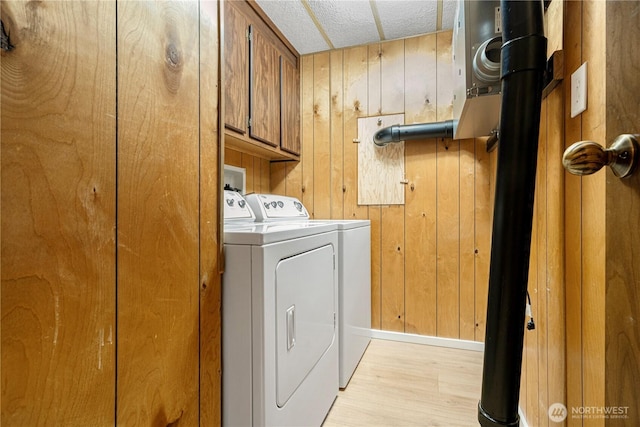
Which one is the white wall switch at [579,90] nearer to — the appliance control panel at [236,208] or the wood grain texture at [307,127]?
the appliance control panel at [236,208]

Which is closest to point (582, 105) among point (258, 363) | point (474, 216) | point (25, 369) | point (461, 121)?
point (461, 121)

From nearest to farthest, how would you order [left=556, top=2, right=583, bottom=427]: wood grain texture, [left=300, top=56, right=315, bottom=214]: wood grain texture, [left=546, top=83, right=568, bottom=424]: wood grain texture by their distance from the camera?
[left=556, top=2, right=583, bottom=427]: wood grain texture → [left=546, top=83, right=568, bottom=424]: wood grain texture → [left=300, top=56, right=315, bottom=214]: wood grain texture

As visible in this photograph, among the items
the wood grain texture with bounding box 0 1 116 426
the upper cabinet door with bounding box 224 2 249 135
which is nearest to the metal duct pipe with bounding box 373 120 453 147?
the upper cabinet door with bounding box 224 2 249 135

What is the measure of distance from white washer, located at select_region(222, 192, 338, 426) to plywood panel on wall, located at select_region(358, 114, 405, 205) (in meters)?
1.27

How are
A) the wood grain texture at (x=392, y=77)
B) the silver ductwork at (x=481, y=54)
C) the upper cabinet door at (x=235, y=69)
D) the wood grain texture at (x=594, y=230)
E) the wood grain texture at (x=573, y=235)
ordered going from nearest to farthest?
the wood grain texture at (x=594, y=230)
the wood grain texture at (x=573, y=235)
the silver ductwork at (x=481, y=54)
the upper cabinet door at (x=235, y=69)
the wood grain texture at (x=392, y=77)

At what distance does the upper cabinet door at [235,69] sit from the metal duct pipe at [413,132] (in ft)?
3.48

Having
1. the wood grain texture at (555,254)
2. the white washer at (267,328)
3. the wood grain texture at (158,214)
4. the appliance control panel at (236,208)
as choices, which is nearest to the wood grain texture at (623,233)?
the wood grain texture at (555,254)

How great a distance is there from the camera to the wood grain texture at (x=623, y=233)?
1.69ft

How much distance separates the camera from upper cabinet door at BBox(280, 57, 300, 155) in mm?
2373

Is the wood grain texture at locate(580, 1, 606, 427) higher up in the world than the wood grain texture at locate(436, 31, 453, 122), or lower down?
lower down

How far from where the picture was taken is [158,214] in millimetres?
817

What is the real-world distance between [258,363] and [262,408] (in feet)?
0.49

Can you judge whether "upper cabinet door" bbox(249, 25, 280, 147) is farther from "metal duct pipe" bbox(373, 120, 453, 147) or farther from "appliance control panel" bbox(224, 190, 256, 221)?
"metal duct pipe" bbox(373, 120, 453, 147)

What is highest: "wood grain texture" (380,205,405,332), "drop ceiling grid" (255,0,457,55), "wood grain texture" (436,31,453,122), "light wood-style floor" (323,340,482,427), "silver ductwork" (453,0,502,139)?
"drop ceiling grid" (255,0,457,55)
